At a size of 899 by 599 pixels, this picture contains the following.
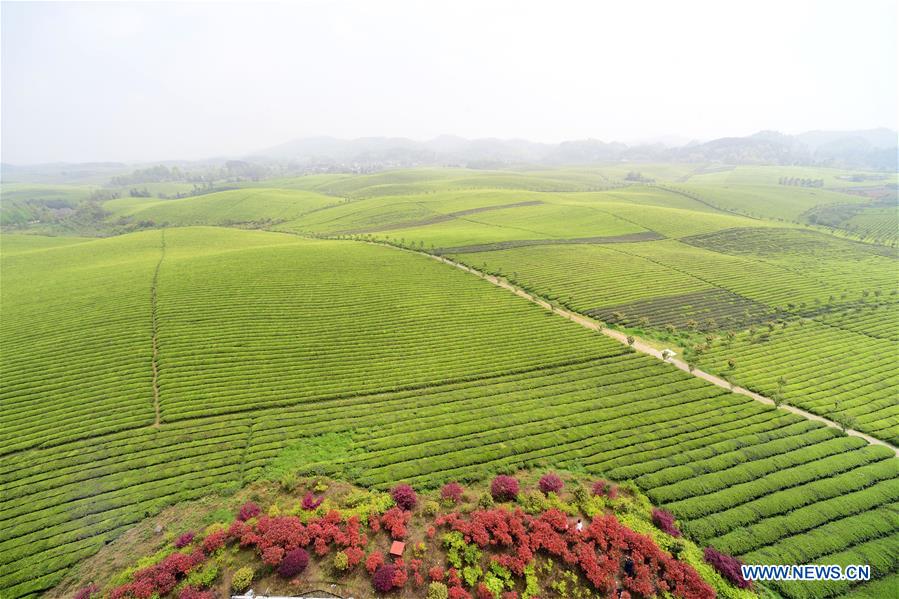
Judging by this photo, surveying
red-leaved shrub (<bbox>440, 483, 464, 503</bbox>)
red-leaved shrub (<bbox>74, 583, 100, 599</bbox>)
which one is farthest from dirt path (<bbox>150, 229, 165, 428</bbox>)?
red-leaved shrub (<bbox>440, 483, 464, 503</bbox>)

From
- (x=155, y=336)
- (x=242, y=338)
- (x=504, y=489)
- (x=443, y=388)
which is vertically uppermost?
(x=155, y=336)

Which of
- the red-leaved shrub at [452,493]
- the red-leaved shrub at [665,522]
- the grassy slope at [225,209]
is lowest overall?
the red-leaved shrub at [665,522]

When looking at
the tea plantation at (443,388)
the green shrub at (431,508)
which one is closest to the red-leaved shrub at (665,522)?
the tea plantation at (443,388)

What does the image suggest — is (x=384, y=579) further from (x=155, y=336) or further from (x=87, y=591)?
(x=155, y=336)

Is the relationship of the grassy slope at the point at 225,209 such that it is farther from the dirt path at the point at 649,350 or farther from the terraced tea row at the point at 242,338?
the dirt path at the point at 649,350

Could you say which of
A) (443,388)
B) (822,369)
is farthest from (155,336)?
(822,369)

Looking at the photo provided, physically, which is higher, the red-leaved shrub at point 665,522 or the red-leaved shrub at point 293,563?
the red-leaved shrub at point 293,563

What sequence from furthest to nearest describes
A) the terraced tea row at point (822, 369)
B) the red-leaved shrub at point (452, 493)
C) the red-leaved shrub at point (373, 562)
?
the terraced tea row at point (822, 369) < the red-leaved shrub at point (452, 493) < the red-leaved shrub at point (373, 562)

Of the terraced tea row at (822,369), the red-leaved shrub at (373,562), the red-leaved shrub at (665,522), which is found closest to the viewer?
the red-leaved shrub at (373,562)
